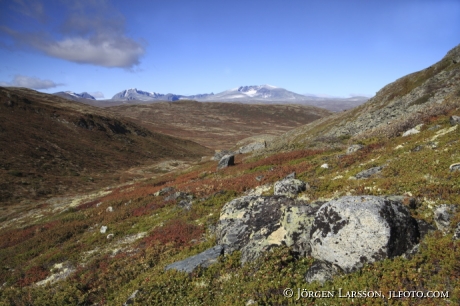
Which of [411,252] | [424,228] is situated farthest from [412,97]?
[411,252]

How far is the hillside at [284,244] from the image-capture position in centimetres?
810

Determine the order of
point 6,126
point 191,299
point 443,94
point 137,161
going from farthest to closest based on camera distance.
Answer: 1. point 137,161
2. point 6,126
3. point 443,94
4. point 191,299

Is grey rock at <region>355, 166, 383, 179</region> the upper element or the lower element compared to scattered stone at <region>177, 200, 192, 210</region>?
upper

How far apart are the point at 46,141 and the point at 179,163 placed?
35.3 m

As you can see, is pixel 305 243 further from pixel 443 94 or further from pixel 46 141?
pixel 46 141

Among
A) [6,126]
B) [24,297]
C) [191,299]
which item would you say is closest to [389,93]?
[191,299]

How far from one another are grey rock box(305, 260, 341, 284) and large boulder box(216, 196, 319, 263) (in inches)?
36.0

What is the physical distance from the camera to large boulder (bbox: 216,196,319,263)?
35.0 ft

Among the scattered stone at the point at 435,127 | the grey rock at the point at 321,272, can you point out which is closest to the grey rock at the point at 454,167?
the grey rock at the point at 321,272

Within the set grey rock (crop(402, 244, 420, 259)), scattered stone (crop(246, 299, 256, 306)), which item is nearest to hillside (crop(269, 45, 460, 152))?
grey rock (crop(402, 244, 420, 259))

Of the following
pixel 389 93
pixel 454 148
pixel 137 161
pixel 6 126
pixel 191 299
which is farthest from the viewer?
pixel 137 161

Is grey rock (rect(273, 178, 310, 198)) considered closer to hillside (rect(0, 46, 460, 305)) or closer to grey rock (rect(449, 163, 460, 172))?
hillside (rect(0, 46, 460, 305))

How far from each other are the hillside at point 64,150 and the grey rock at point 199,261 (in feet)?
150

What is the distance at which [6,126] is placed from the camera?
214ft
